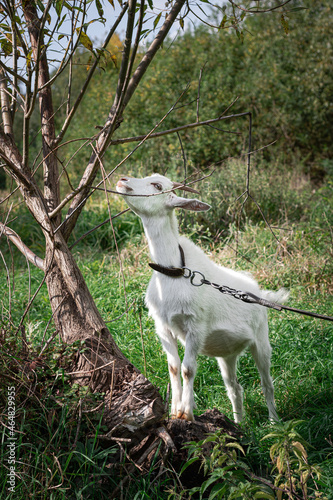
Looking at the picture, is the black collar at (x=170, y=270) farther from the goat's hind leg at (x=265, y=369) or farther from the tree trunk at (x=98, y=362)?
the goat's hind leg at (x=265, y=369)

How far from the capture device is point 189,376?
273 centimetres

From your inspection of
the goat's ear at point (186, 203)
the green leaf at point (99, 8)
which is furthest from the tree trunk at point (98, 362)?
the green leaf at point (99, 8)

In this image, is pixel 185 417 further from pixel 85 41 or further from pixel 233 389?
pixel 85 41

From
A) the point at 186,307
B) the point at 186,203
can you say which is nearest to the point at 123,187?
the point at 186,203

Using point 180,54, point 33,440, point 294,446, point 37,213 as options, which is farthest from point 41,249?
point 180,54

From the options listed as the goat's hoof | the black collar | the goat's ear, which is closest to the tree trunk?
the goat's hoof

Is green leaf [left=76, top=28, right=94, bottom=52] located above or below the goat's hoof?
above

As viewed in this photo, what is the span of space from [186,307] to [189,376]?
1.39ft

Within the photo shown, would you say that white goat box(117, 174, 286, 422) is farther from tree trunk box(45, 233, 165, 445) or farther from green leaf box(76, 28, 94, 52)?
green leaf box(76, 28, 94, 52)

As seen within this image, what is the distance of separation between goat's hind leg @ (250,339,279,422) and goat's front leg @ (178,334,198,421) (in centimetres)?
73

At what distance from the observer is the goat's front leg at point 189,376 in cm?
264

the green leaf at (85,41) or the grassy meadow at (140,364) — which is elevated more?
the green leaf at (85,41)

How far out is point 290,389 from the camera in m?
3.52

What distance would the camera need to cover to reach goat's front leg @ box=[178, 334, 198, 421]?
2637mm
